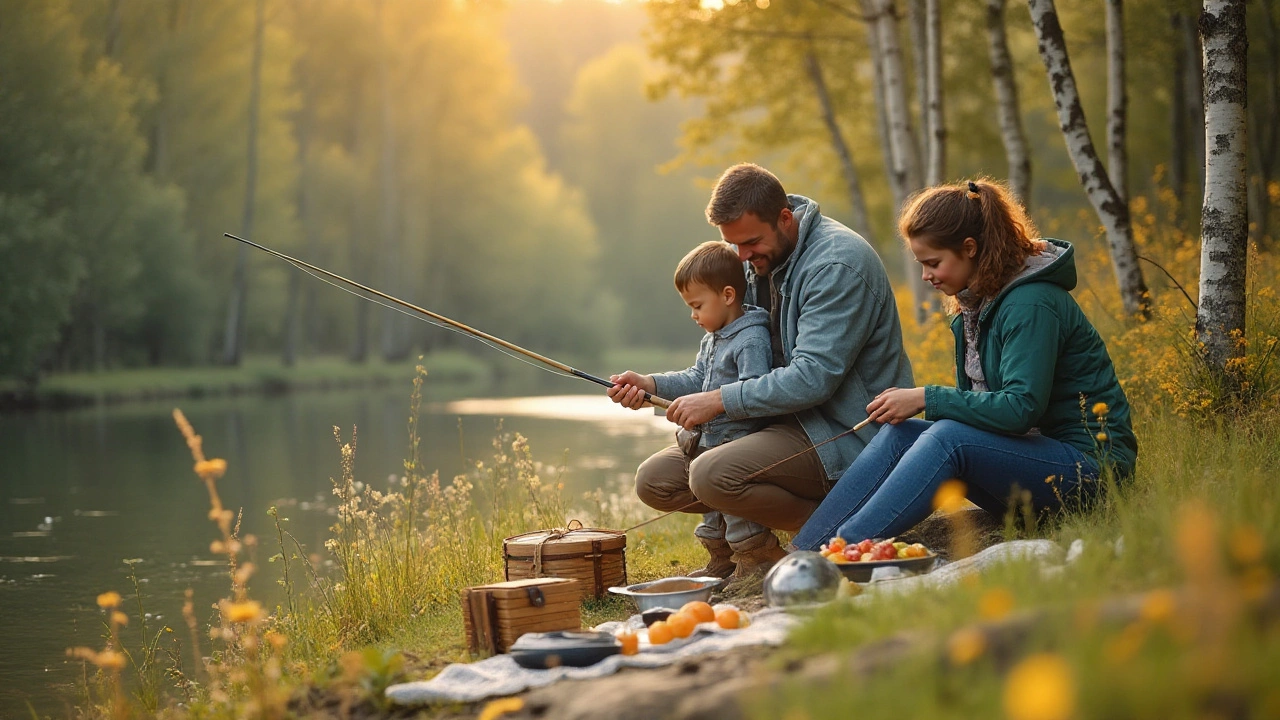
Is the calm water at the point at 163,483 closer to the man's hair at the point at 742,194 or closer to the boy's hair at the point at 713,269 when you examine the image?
the boy's hair at the point at 713,269

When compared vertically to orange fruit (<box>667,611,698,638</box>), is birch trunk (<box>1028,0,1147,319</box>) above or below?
above

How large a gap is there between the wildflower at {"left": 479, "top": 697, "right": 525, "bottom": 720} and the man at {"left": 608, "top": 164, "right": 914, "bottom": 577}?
1.55 metres

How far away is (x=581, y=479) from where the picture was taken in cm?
1033

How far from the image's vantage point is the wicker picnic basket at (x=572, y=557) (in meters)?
4.27

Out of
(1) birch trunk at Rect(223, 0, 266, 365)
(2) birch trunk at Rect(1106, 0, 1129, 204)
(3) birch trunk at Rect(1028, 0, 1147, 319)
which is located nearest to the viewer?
(3) birch trunk at Rect(1028, 0, 1147, 319)

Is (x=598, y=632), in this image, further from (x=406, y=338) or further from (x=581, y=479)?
(x=406, y=338)

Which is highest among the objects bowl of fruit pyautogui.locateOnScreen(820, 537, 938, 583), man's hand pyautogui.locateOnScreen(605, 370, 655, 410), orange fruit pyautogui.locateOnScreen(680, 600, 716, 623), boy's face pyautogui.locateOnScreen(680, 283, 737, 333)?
boy's face pyautogui.locateOnScreen(680, 283, 737, 333)

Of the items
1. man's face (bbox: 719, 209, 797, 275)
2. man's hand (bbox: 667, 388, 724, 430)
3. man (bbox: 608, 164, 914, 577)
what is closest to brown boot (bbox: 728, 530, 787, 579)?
man (bbox: 608, 164, 914, 577)

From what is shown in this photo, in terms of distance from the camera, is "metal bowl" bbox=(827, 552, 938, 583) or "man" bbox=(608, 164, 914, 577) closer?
"metal bowl" bbox=(827, 552, 938, 583)

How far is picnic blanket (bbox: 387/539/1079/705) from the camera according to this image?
2.98 m

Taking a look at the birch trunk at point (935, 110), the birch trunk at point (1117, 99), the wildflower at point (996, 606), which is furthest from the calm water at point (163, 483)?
the birch trunk at point (1117, 99)

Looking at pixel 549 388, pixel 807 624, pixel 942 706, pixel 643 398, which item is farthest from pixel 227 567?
pixel 549 388

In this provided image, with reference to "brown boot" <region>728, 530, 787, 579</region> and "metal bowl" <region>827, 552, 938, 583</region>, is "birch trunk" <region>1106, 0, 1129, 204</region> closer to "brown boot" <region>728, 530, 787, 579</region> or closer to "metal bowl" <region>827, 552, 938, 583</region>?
"brown boot" <region>728, 530, 787, 579</region>

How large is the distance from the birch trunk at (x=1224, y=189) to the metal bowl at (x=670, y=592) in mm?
2380
